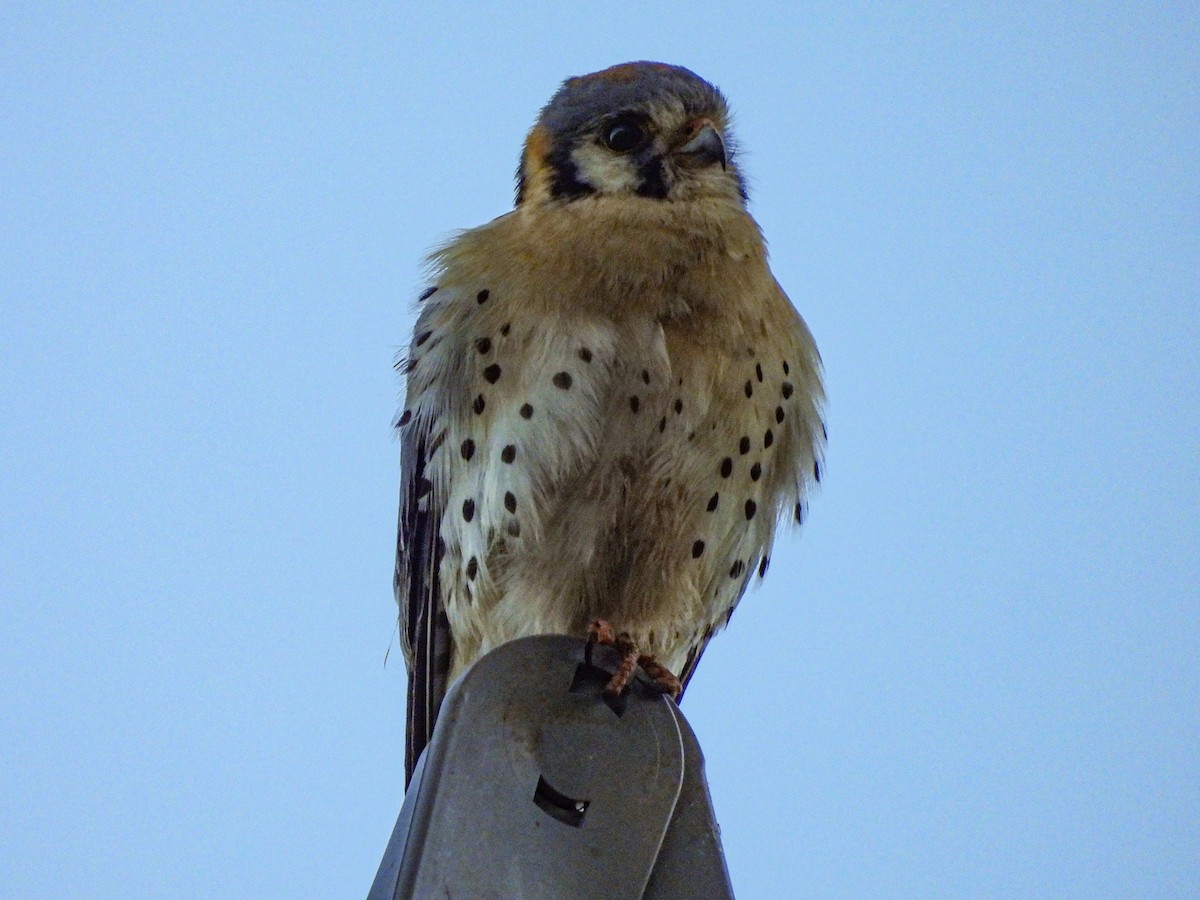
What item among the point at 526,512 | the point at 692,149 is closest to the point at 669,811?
the point at 526,512

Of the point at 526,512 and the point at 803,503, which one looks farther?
the point at 803,503

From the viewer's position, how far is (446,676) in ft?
12.7

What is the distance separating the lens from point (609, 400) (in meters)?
3.40

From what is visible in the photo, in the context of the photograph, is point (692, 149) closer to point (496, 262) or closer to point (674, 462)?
point (496, 262)

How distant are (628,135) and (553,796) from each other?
6.99 feet

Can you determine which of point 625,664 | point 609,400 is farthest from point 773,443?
point 625,664

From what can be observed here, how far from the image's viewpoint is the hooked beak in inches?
149

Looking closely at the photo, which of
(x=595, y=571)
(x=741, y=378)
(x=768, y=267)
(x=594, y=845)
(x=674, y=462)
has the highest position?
(x=768, y=267)

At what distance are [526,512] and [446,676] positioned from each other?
630 millimetres

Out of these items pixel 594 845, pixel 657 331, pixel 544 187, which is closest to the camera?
pixel 594 845

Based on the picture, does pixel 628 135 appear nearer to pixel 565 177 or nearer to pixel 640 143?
pixel 640 143

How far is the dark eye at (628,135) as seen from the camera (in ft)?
12.5

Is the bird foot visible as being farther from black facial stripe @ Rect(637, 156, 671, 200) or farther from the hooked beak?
the hooked beak

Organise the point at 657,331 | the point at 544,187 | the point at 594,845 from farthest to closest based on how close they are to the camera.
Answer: the point at 544,187, the point at 657,331, the point at 594,845
